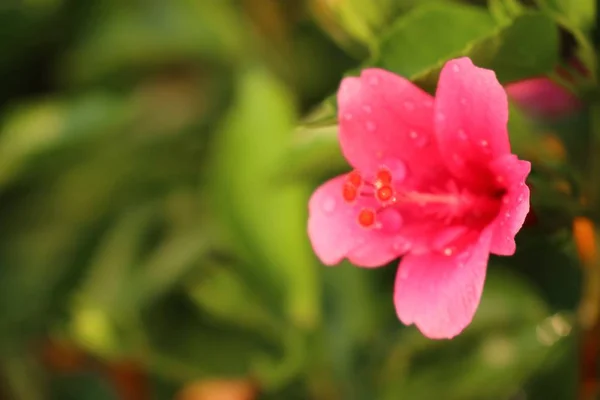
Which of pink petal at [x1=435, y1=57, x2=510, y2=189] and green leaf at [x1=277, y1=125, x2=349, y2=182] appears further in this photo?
green leaf at [x1=277, y1=125, x2=349, y2=182]

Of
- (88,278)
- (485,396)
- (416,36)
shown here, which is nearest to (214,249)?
(88,278)

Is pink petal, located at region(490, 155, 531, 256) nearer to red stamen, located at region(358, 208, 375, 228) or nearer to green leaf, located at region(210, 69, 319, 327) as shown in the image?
red stamen, located at region(358, 208, 375, 228)

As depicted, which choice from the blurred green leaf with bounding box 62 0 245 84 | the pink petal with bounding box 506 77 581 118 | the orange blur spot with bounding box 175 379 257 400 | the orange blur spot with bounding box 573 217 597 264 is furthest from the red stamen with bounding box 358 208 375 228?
the blurred green leaf with bounding box 62 0 245 84

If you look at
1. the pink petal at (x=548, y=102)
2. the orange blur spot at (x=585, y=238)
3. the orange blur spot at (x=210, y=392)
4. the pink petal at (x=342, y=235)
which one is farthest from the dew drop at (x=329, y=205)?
the orange blur spot at (x=210, y=392)

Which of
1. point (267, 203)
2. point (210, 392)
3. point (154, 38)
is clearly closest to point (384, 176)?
point (267, 203)

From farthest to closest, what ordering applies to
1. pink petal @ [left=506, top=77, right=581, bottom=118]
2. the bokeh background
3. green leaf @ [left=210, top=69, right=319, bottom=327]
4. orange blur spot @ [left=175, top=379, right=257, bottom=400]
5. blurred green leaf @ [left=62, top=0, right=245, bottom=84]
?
blurred green leaf @ [left=62, top=0, right=245, bottom=84] → orange blur spot @ [left=175, top=379, right=257, bottom=400] → green leaf @ [left=210, top=69, right=319, bottom=327] → pink petal @ [left=506, top=77, right=581, bottom=118] → the bokeh background

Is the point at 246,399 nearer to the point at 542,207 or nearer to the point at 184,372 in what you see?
the point at 184,372

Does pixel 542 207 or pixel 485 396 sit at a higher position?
pixel 542 207

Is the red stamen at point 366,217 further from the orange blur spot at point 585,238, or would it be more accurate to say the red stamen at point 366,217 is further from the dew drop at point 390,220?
the orange blur spot at point 585,238

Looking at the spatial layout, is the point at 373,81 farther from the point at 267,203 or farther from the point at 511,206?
the point at 267,203
